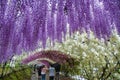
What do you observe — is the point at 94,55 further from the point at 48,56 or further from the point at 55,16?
the point at 55,16

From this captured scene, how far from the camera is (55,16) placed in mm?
4402

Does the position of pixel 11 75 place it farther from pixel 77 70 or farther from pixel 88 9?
pixel 88 9

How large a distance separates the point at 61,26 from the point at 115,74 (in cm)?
682

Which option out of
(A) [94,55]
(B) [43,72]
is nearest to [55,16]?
(B) [43,72]

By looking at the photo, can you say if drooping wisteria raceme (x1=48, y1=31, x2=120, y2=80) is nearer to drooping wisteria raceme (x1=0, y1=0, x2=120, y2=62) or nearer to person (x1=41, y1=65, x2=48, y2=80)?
person (x1=41, y1=65, x2=48, y2=80)

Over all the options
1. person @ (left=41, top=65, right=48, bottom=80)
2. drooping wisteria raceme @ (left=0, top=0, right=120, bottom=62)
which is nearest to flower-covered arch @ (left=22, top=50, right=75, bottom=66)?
person @ (left=41, top=65, right=48, bottom=80)

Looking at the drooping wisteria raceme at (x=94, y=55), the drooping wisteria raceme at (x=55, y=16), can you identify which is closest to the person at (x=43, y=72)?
the drooping wisteria raceme at (x=94, y=55)

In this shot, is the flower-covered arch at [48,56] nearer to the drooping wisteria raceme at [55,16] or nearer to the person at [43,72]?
the person at [43,72]

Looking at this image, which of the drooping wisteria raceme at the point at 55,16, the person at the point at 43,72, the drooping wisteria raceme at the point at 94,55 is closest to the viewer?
the drooping wisteria raceme at the point at 55,16

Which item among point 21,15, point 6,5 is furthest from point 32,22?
point 6,5

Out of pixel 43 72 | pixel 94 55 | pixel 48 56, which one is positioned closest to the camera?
pixel 48 56

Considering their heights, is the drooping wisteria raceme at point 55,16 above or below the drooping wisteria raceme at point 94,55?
above

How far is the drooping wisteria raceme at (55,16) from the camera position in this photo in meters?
3.51

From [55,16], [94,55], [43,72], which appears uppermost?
[55,16]
